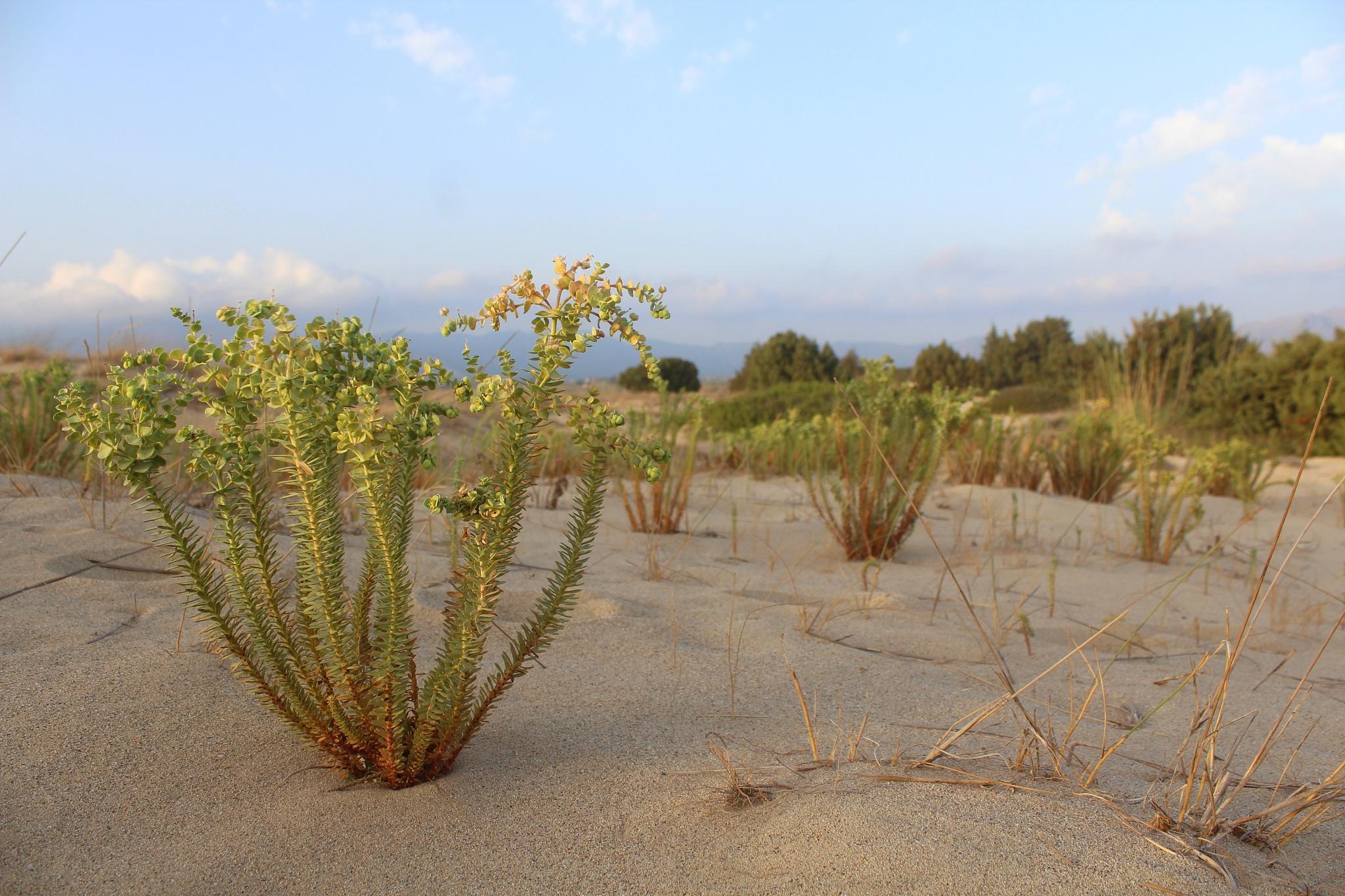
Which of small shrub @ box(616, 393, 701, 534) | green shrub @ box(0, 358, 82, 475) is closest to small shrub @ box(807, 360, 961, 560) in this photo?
small shrub @ box(616, 393, 701, 534)

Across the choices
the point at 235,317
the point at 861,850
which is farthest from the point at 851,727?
the point at 235,317

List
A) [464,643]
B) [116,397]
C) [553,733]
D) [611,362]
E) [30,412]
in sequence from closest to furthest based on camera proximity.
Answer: [116,397], [464,643], [553,733], [30,412], [611,362]

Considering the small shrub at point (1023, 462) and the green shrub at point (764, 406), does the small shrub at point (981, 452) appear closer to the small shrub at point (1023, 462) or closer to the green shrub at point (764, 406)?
the small shrub at point (1023, 462)

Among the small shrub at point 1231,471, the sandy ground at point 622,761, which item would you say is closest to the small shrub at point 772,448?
the small shrub at point 1231,471

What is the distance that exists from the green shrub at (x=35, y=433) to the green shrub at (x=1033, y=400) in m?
17.5

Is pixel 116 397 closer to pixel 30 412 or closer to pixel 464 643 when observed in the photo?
pixel 464 643

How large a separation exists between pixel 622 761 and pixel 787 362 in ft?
68.4

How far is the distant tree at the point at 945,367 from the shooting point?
24625 mm

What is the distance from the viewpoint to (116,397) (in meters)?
1.47

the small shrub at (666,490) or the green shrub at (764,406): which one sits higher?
the green shrub at (764,406)

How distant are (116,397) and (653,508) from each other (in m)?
3.67

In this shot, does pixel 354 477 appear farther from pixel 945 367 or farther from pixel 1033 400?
pixel 945 367

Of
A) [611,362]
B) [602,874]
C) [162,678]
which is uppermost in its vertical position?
[611,362]

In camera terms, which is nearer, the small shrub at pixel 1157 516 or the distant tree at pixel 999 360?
the small shrub at pixel 1157 516
